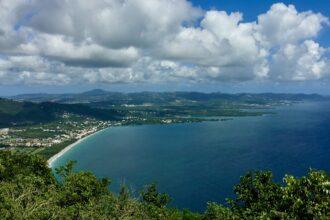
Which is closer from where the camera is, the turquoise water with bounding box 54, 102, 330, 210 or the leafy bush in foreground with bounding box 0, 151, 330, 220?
the leafy bush in foreground with bounding box 0, 151, 330, 220

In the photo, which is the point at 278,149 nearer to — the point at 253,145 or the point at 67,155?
the point at 253,145

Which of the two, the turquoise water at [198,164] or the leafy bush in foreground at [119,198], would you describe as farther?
the turquoise water at [198,164]

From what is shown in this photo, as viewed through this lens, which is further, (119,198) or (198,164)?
(198,164)

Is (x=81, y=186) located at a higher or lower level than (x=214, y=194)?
higher

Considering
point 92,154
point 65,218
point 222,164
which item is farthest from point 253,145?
point 65,218

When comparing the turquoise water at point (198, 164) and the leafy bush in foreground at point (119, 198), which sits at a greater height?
the leafy bush in foreground at point (119, 198)

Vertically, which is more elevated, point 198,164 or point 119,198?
point 119,198

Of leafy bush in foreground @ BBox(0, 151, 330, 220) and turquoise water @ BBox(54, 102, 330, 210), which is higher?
leafy bush in foreground @ BBox(0, 151, 330, 220)

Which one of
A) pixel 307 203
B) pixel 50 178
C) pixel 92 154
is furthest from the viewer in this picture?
pixel 92 154
